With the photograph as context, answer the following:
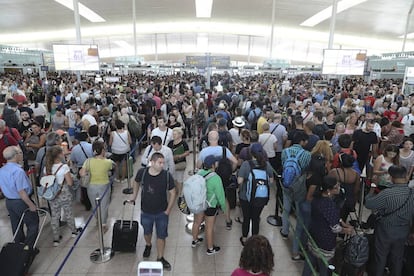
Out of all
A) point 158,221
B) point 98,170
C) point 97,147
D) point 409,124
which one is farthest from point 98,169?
point 409,124

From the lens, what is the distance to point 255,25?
99.6ft

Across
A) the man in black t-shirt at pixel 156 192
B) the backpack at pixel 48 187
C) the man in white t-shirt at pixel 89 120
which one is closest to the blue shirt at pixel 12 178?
the backpack at pixel 48 187

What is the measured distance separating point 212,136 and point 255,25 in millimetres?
28939

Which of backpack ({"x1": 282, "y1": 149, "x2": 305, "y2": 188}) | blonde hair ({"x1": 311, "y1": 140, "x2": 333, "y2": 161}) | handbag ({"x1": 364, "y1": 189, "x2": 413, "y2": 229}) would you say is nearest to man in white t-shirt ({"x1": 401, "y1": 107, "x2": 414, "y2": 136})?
blonde hair ({"x1": 311, "y1": 140, "x2": 333, "y2": 161})

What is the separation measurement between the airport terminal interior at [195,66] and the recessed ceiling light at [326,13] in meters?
0.08

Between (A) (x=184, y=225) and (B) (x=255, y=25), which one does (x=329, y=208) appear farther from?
(B) (x=255, y=25)

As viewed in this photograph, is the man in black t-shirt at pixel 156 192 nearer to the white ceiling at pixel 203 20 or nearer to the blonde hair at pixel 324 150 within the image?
the blonde hair at pixel 324 150

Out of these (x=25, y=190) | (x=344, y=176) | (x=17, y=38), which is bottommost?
(x=25, y=190)

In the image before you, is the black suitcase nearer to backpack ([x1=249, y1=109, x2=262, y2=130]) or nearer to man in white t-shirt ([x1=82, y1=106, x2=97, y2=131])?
man in white t-shirt ([x1=82, y1=106, x2=97, y2=131])

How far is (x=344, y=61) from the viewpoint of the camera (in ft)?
42.3

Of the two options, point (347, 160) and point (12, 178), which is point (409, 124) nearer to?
point (347, 160)

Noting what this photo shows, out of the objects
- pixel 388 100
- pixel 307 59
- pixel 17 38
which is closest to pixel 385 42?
pixel 307 59

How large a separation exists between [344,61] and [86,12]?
64.7 feet

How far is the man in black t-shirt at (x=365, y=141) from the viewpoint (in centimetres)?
549
